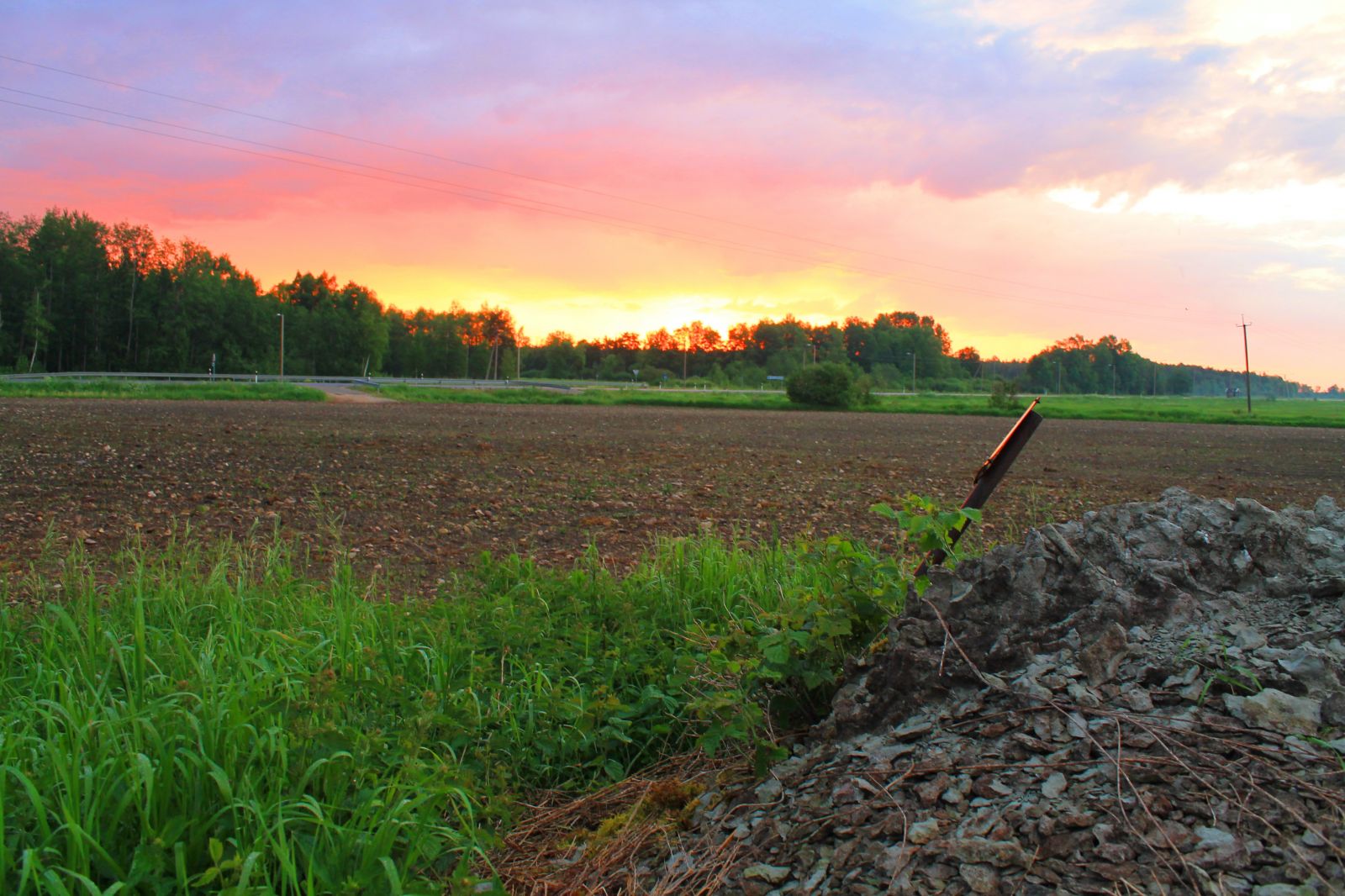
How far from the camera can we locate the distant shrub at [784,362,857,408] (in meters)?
46.9

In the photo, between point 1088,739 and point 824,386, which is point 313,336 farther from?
point 1088,739

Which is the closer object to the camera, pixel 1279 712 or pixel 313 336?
pixel 1279 712

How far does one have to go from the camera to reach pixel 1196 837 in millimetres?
1901

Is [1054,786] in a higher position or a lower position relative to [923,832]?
higher

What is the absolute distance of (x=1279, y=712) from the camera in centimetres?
217

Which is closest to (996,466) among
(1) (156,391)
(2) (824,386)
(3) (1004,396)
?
(1) (156,391)

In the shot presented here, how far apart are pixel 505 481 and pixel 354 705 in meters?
8.33

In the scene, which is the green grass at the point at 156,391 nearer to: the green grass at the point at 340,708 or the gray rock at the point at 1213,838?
the green grass at the point at 340,708

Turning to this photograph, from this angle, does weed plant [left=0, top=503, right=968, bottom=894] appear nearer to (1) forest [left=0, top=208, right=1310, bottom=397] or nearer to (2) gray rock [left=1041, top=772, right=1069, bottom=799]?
(2) gray rock [left=1041, top=772, right=1069, bottom=799]

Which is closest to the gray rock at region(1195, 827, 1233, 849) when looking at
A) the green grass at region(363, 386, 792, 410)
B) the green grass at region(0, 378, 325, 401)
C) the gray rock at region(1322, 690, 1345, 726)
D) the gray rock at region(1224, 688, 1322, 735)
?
the gray rock at region(1224, 688, 1322, 735)

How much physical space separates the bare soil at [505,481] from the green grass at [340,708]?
1.38 m

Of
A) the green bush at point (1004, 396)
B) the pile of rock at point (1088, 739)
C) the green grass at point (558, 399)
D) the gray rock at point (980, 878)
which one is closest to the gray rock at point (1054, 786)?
the pile of rock at point (1088, 739)

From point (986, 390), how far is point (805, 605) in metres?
133

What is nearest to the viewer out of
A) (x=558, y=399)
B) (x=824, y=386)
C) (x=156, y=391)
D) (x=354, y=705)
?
(x=354, y=705)
